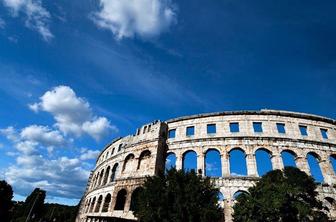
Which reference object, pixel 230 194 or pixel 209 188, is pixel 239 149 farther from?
pixel 209 188

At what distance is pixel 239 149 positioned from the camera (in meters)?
21.5

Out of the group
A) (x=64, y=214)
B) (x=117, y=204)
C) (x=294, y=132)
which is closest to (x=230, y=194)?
(x=294, y=132)

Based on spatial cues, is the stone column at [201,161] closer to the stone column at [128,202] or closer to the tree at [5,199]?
the stone column at [128,202]

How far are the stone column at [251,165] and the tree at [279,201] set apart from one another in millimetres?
5714

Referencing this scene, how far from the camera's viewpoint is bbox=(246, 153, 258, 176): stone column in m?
19.9

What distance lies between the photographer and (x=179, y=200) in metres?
12.4

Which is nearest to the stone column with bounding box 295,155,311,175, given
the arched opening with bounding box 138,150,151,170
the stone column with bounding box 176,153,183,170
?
the stone column with bounding box 176,153,183,170

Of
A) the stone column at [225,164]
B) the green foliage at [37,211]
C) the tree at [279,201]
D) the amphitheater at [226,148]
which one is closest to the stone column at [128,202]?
the amphitheater at [226,148]

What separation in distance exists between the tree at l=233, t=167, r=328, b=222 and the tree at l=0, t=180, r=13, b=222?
3596 cm

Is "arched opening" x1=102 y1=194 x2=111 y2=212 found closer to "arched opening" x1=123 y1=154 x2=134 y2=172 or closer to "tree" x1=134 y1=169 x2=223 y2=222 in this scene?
"arched opening" x1=123 y1=154 x2=134 y2=172

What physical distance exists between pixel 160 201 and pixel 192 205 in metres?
1.92

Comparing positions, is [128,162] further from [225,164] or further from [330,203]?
[330,203]

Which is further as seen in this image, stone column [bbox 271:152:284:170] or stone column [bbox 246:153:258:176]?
stone column [bbox 271:152:284:170]

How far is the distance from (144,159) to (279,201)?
14.4 metres
